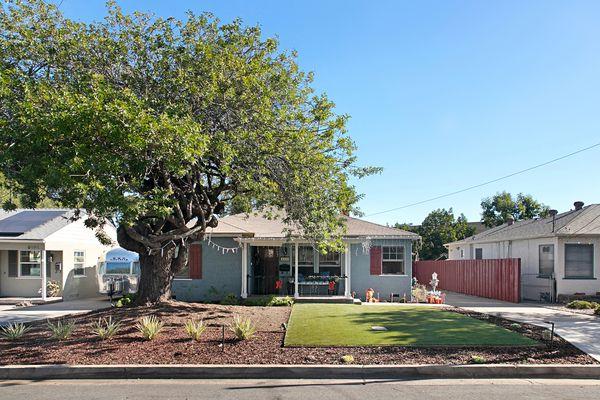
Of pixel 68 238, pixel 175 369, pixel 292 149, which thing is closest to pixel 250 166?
pixel 292 149

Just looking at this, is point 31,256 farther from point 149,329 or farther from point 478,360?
point 478,360

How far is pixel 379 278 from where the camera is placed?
2111cm

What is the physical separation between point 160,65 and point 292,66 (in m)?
3.33

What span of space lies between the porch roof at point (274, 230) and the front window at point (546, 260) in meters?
5.66

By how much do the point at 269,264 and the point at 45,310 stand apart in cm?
875

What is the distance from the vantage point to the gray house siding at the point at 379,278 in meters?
21.0

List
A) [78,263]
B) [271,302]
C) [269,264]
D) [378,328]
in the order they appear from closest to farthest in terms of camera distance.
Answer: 1. [378,328]
2. [271,302]
3. [269,264]
4. [78,263]

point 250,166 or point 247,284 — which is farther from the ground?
point 250,166

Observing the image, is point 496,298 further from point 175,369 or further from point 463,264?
point 175,369

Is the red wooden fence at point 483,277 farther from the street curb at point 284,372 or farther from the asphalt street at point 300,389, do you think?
the asphalt street at point 300,389

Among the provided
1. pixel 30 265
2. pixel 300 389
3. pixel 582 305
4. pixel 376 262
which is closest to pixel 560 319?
pixel 582 305

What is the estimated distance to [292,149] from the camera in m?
11.6

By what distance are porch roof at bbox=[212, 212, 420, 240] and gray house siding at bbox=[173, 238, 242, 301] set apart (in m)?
0.64

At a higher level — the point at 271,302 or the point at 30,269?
the point at 30,269
